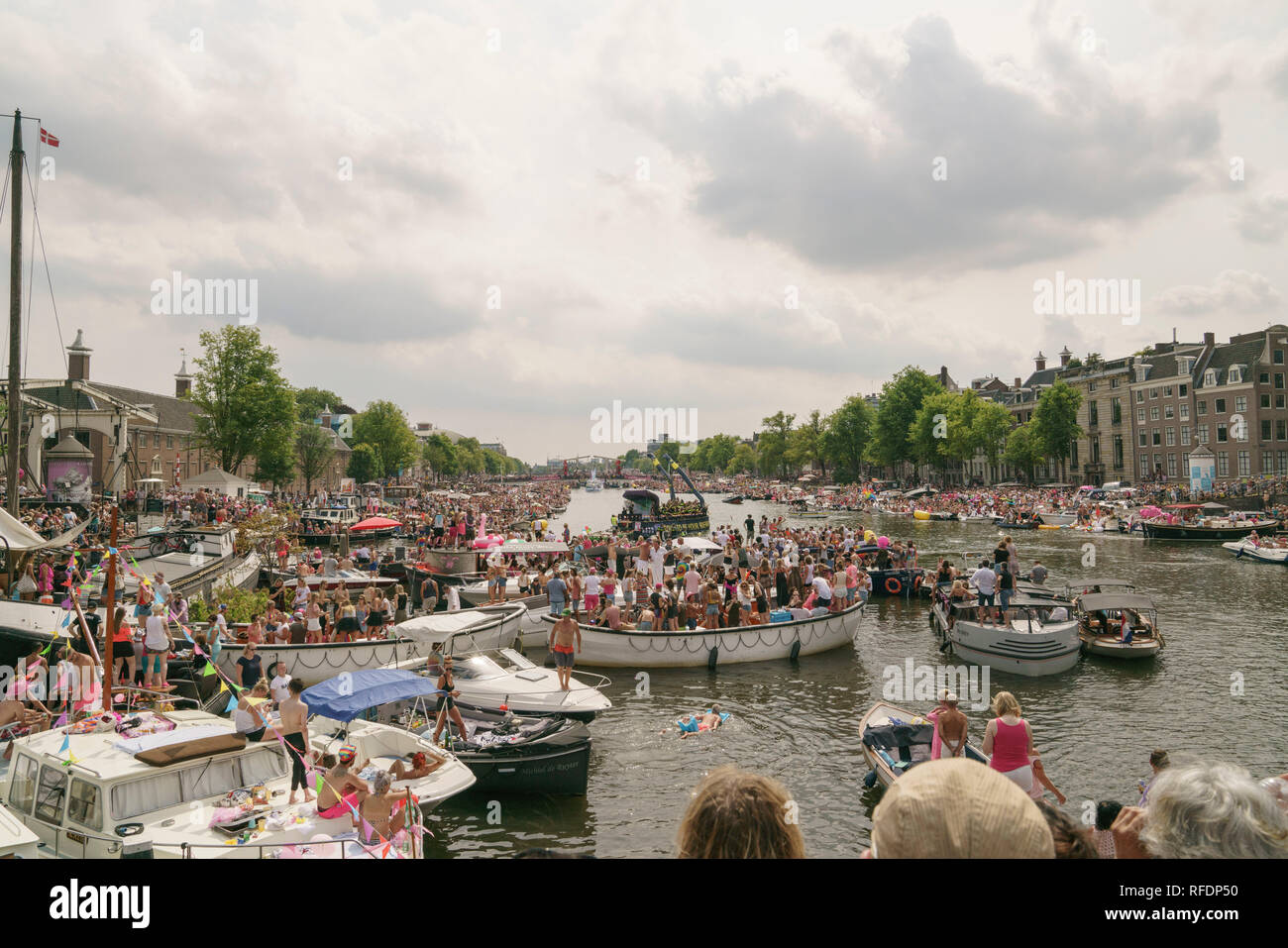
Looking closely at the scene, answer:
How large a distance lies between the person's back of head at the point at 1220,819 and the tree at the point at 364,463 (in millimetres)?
118859

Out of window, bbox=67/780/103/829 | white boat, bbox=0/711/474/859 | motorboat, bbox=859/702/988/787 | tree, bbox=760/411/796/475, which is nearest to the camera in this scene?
white boat, bbox=0/711/474/859

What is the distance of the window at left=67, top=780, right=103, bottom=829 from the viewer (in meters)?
9.19

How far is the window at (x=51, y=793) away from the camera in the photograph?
949 centimetres

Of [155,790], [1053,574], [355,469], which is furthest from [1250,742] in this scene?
[355,469]

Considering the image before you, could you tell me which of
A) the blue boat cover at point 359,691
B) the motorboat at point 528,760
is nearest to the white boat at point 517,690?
the motorboat at point 528,760

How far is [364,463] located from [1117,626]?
113 meters

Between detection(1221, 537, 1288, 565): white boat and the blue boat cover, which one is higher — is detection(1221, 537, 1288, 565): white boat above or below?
below

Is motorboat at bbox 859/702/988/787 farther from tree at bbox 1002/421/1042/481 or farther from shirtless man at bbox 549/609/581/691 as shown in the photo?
tree at bbox 1002/421/1042/481

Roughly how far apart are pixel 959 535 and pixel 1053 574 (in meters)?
22.6

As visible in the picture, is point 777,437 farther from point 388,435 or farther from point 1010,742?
point 1010,742

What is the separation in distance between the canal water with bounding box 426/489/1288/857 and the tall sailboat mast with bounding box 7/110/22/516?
19.3 m

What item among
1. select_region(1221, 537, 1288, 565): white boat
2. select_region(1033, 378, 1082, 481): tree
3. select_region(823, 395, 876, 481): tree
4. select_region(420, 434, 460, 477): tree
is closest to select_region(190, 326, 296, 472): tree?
select_region(1221, 537, 1288, 565): white boat

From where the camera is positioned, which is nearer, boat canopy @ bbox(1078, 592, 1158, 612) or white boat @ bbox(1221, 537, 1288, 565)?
boat canopy @ bbox(1078, 592, 1158, 612)

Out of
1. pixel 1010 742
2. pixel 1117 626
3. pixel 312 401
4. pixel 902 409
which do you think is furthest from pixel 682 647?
pixel 312 401
